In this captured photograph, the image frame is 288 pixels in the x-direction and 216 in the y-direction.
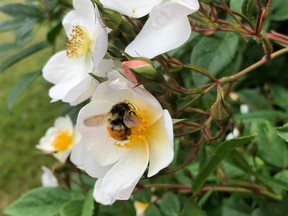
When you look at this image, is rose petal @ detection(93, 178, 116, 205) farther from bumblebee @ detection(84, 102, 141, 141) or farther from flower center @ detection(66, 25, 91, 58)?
flower center @ detection(66, 25, 91, 58)

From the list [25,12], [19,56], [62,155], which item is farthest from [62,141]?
[25,12]

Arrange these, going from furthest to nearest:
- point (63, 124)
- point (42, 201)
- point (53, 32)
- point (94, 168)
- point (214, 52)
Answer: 1. point (63, 124)
2. point (53, 32)
3. point (42, 201)
4. point (214, 52)
5. point (94, 168)

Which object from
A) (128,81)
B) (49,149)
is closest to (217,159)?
(128,81)

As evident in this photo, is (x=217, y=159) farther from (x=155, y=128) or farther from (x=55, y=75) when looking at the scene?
(x=55, y=75)

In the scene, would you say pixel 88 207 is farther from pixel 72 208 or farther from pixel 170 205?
pixel 170 205

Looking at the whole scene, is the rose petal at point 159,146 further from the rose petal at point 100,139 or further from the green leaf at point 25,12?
the green leaf at point 25,12

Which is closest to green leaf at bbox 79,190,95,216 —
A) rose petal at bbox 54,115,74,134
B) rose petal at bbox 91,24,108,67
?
rose petal at bbox 91,24,108,67
